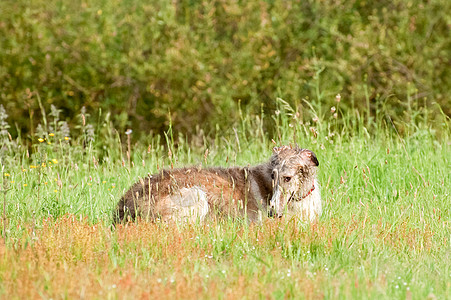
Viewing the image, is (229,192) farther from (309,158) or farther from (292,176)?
(309,158)

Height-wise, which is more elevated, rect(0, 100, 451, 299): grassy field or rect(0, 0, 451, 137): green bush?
rect(0, 0, 451, 137): green bush

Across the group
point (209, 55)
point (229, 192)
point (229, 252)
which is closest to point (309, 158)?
point (229, 192)

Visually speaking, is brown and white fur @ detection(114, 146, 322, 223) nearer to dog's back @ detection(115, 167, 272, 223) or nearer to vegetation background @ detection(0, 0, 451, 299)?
dog's back @ detection(115, 167, 272, 223)

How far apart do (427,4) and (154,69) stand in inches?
256

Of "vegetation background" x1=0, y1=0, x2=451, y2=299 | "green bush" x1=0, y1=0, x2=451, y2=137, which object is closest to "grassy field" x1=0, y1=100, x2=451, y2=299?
"vegetation background" x1=0, y1=0, x2=451, y2=299

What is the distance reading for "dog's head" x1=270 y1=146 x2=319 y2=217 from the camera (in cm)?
744

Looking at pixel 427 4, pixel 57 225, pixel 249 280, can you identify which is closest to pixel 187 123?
pixel 427 4

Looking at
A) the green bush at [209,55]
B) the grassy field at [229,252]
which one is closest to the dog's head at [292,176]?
the grassy field at [229,252]

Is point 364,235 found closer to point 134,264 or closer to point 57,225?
point 134,264

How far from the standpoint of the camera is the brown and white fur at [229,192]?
717 cm

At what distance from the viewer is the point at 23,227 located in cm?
640

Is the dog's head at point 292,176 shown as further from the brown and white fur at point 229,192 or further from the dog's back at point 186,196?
the dog's back at point 186,196

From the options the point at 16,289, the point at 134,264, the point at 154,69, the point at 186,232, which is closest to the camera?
the point at 16,289

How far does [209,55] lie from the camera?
1523 cm
